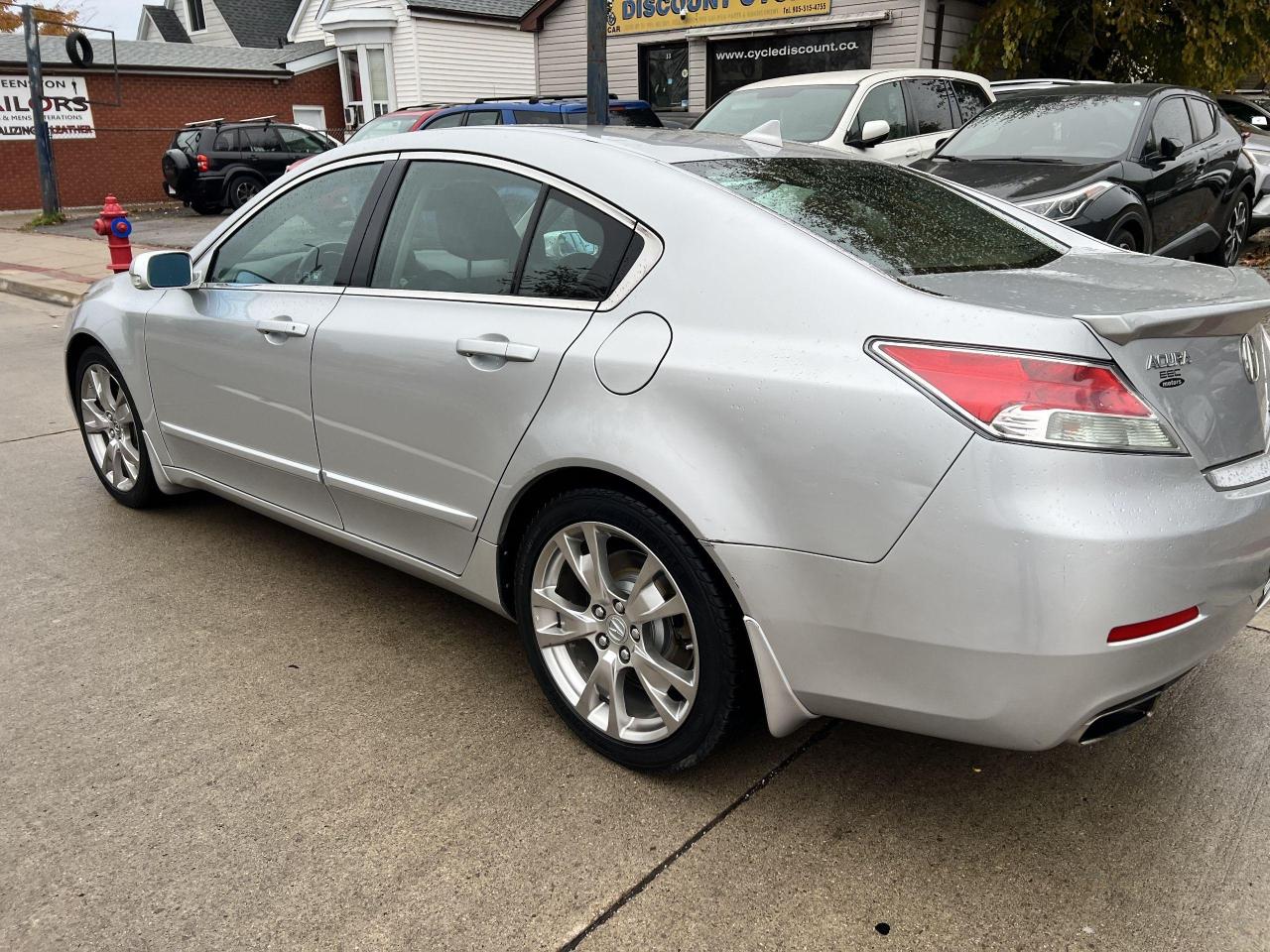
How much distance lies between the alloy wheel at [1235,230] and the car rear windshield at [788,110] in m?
3.48

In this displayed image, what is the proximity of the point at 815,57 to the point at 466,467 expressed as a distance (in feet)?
55.8

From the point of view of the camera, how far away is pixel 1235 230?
9.26 meters

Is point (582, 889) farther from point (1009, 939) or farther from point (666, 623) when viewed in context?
point (1009, 939)

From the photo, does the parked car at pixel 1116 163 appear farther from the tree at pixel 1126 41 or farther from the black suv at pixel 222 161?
the black suv at pixel 222 161

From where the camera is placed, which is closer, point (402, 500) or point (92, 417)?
point (402, 500)

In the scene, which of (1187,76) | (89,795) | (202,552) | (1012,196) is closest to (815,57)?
(1187,76)

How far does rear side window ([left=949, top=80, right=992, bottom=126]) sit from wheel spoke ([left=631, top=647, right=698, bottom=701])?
9963 mm

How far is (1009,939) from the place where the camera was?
2191 millimetres

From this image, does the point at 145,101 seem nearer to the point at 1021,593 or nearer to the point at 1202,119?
the point at 1202,119

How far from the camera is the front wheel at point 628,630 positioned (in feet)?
8.05

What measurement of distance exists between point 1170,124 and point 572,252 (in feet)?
A: 22.7

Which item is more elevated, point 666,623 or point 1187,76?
point 1187,76

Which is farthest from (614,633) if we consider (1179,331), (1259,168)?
(1259,168)

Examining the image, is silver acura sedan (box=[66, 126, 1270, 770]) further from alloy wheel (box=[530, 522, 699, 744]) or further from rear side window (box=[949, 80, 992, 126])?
rear side window (box=[949, 80, 992, 126])
